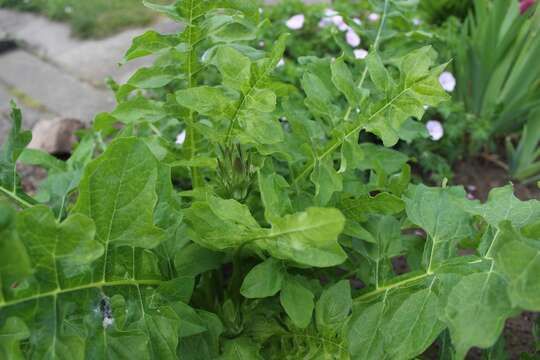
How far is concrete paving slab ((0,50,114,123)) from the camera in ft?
8.66

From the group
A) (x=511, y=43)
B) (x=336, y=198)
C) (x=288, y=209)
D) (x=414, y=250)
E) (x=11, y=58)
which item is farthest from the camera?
(x=11, y=58)

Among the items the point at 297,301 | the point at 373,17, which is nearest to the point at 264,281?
the point at 297,301

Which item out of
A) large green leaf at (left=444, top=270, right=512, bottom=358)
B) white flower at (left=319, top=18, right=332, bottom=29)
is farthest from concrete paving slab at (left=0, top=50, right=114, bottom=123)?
large green leaf at (left=444, top=270, right=512, bottom=358)

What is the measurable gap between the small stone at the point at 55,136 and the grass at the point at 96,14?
1.42m

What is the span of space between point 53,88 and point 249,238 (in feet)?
7.84

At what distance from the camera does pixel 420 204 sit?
1.00 m

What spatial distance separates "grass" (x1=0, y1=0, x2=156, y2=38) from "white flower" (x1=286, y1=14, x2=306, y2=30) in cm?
140

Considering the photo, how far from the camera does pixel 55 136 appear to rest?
84.0 inches

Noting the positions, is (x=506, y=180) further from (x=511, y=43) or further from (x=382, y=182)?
(x=382, y=182)

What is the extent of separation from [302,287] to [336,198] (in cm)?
19

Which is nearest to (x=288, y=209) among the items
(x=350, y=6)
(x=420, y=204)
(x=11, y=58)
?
(x=420, y=204)

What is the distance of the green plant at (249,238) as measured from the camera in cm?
70

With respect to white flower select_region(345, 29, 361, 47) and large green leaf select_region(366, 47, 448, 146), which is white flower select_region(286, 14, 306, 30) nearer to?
white flower select_region(345, 29, 361, 47)

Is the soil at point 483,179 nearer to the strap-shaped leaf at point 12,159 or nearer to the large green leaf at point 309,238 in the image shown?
the large green leaf at point 309,238
